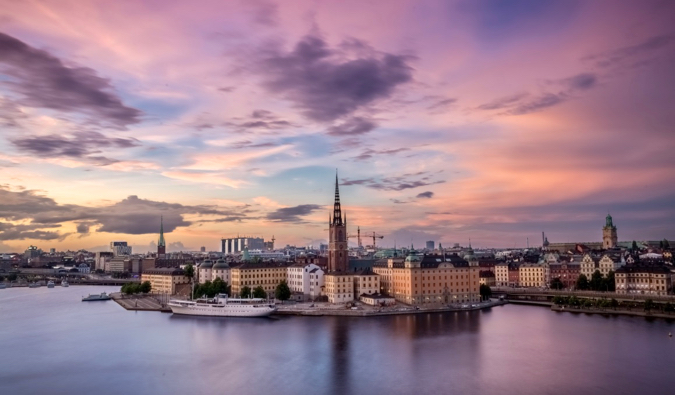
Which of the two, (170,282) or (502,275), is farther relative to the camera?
(502,275)

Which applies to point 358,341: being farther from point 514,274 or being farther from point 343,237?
point 514,274

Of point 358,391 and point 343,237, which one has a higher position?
point 343,237

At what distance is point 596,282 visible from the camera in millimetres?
58906

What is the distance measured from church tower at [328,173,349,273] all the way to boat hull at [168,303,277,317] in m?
11.9

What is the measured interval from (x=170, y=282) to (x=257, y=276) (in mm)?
15280

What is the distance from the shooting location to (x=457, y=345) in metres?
33.9

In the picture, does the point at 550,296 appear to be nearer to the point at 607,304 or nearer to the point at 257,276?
the point at 607,304

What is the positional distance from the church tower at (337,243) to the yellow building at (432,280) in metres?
5.83

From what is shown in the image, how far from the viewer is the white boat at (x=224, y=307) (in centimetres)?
4854

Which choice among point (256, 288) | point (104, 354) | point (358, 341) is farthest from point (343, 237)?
point (104, 354)

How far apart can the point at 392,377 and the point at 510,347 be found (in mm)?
9313

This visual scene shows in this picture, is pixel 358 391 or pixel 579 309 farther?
pixel 579 309

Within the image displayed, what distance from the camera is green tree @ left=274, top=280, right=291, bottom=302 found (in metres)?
55.0

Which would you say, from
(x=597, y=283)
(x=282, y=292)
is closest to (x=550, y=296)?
(x=597, y=283)
